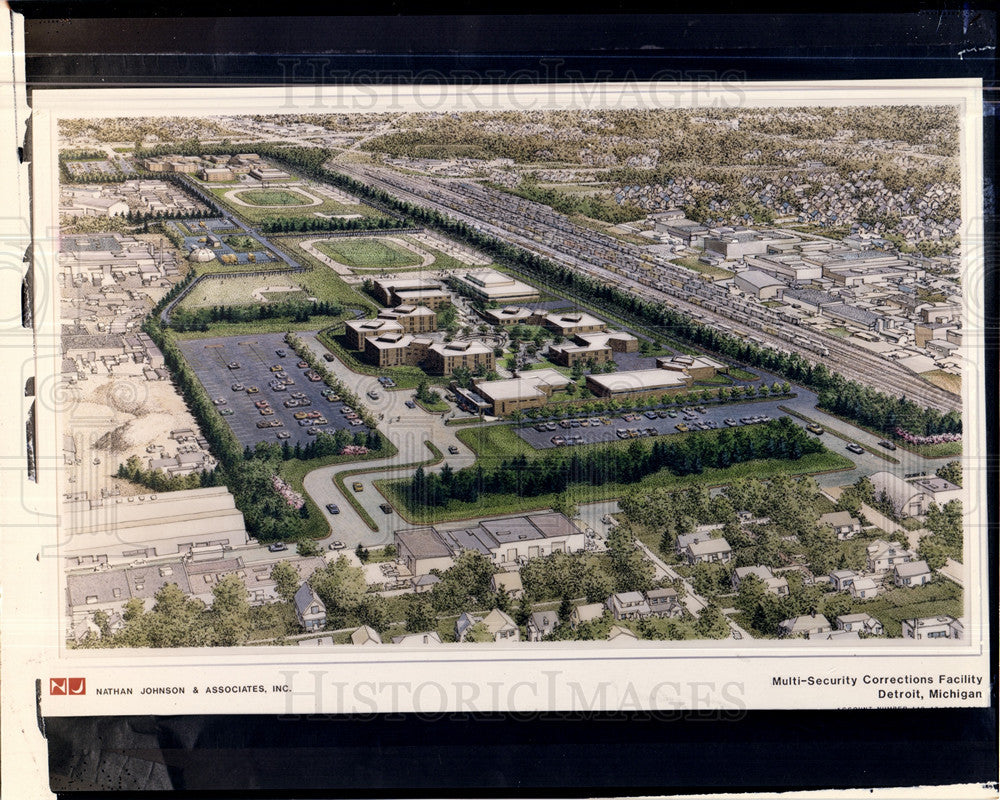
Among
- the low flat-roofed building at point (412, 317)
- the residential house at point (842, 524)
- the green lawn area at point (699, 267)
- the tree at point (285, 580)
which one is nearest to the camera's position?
the tree at point (285, 580)

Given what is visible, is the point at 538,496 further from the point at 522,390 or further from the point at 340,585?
the point at 340,585

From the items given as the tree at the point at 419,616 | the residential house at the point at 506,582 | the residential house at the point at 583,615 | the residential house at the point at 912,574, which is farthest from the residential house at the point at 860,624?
the tree at the point at 419,616

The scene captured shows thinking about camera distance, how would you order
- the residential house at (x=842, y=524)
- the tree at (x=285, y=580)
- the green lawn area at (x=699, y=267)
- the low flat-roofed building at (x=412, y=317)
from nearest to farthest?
the tree at (x=285, y=580), the residential house at (x=842, y=524), the low flat-roofed building at (x=412, y=317), the green lawn area at (x=699, y=267)

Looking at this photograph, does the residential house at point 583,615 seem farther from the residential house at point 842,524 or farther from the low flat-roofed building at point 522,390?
the residential house at point 842,524

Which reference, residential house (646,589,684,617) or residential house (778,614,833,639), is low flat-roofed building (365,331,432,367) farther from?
residential house (778,614,833,639)

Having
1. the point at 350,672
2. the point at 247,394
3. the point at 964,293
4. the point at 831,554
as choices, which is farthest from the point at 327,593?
the point at 964,293

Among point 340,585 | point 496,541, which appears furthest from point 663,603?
point 340,585
